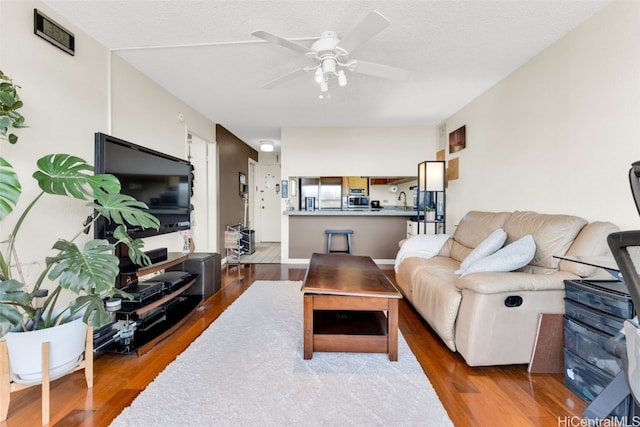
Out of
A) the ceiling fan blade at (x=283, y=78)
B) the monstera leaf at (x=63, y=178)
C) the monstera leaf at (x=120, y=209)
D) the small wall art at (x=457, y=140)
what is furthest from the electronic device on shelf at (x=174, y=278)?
the small wall art at (x=457, y=140)

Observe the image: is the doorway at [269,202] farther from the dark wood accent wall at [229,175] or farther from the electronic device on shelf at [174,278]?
the electronic device on shelf at [174,278]

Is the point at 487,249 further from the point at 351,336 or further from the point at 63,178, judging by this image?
the point at 63,178

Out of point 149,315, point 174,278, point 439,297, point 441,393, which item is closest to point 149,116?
point 174,278

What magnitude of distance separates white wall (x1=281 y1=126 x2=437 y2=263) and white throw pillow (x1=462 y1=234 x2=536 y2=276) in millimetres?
3120

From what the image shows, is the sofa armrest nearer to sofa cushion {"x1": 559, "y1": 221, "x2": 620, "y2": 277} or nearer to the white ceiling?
sofa cushion {"x1": 559, "y1": 221, "x2": 620, "y2": 277}

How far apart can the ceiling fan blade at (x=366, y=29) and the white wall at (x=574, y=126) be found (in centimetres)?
155

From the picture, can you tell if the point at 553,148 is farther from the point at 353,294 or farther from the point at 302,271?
the point at 302,271

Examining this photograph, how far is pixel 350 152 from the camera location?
503 cm

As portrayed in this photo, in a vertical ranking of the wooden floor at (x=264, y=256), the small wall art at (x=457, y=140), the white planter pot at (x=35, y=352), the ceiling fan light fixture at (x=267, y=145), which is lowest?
the wooden floor at (x=264, y=256)

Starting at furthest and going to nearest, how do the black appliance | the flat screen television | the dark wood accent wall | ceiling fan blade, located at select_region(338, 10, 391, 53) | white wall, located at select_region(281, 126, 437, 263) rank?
the black appliance, white wall, located at select_region(281, 126, 437, 263), the dark wood accent wall, the flat screen television, ceiling fan blade, located at select_region(338, 10, 391, 53)

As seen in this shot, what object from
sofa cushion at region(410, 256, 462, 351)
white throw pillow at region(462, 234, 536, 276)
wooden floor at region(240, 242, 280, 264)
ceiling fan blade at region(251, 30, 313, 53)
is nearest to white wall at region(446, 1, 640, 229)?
white throw pillow at region(462, 234, 536, 276)

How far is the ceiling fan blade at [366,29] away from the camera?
61.5 inches

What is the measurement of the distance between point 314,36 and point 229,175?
3.59 m

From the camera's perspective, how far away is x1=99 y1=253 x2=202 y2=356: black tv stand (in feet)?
6.59
